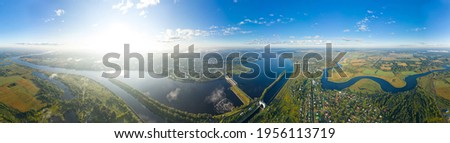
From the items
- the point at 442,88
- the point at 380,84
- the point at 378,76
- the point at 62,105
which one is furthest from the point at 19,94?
the point at 442,88

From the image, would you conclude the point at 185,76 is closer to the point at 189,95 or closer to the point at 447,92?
the point at 189,95

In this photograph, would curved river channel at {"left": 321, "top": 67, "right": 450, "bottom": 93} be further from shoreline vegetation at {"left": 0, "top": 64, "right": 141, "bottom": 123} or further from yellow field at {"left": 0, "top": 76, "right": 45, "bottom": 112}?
yellow field at {"left": 0, "top": 76, "right": 45, "bottom": 112}

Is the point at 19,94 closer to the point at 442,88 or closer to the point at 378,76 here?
the point at 378,76

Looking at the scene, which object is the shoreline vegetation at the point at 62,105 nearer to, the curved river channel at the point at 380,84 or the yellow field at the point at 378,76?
the curved river channel at the point at 380,84

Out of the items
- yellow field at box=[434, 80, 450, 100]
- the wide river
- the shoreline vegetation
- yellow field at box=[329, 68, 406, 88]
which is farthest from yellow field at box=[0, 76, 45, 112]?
yellow field at box=[434, 80, 450, 100]

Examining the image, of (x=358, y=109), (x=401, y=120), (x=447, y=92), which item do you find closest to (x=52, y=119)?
(x=358, y=109)

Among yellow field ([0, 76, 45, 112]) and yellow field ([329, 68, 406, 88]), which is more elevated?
yellow field ([329, 68, 406, 88])

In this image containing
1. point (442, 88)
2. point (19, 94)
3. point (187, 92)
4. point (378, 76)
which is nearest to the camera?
point (19, 94)

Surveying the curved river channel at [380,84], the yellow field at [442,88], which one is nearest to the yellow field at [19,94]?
the curved river channel at [380,84]
